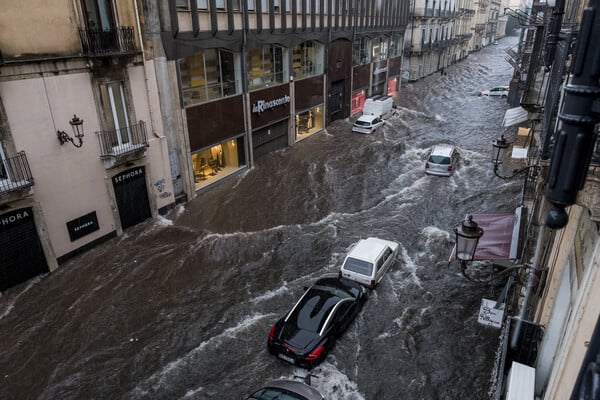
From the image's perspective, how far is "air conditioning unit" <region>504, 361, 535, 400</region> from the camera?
6.86m

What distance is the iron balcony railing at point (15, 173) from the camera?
503 inches

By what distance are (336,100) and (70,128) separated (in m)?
23.3

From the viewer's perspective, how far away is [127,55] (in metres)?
15.3

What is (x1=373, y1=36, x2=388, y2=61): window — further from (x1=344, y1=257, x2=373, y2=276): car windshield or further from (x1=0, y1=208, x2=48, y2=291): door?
(x1=0, y1=208, x2=48, y2=291): door

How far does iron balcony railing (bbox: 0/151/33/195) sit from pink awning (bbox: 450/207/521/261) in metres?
13.6

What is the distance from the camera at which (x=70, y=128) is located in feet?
47.1

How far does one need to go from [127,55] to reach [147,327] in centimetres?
978

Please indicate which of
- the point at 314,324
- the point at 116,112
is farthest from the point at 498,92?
the point at 314,324

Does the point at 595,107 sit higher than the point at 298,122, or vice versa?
the point at 595,107

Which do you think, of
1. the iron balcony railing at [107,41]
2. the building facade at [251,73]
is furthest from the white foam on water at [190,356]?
the iron balcony railing at [107,41]

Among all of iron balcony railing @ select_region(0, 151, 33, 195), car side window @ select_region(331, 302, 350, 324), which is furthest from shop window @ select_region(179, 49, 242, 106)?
car side window @ select_region(331, 302, 350, 324)

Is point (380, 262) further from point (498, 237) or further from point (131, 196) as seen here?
point (131, 196)

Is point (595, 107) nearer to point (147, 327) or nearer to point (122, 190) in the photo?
point (147, 327)

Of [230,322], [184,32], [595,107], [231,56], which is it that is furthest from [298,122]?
[595,107]
